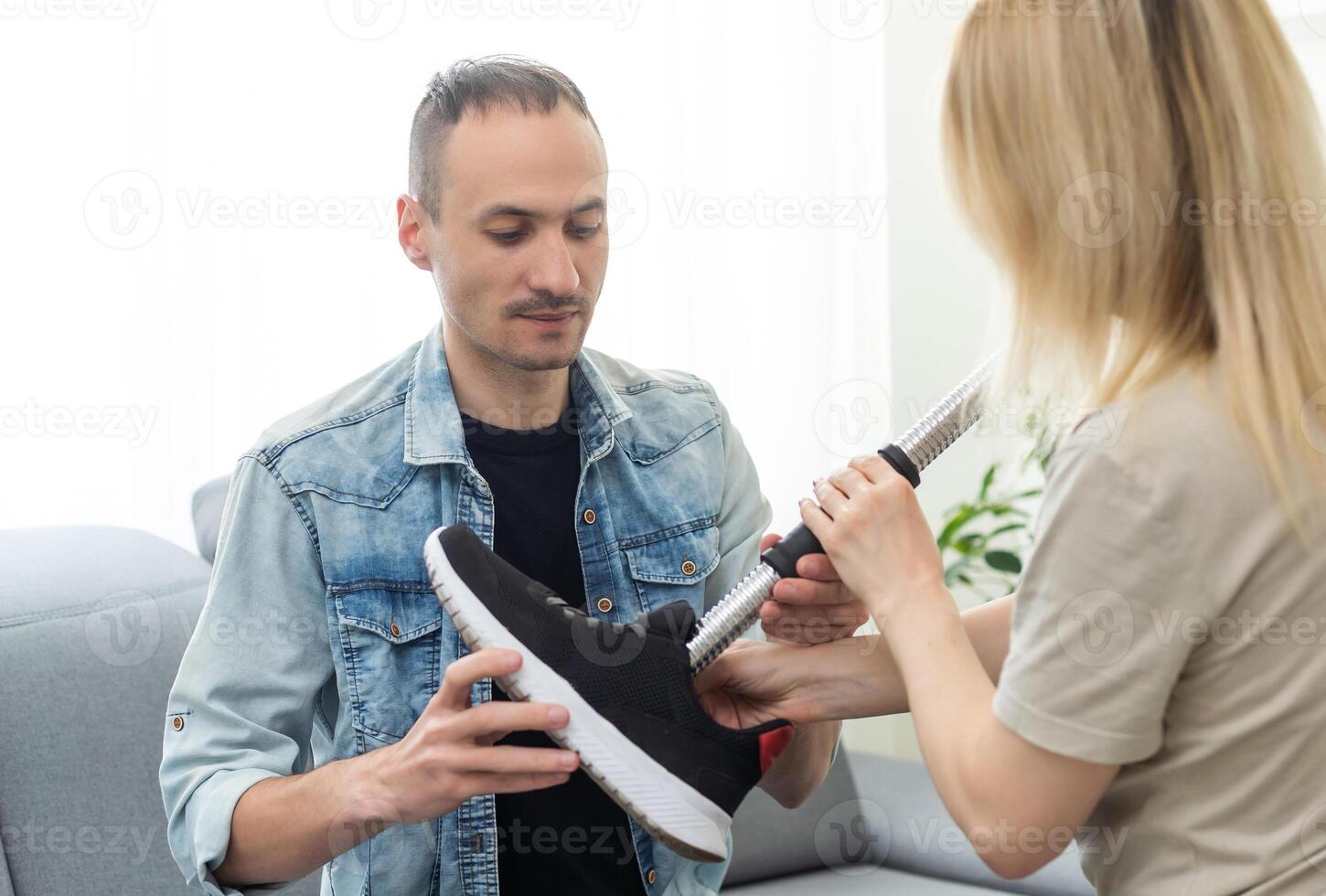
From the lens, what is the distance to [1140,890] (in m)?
0.83

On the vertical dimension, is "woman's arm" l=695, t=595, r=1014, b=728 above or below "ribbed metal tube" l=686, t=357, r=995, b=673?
below

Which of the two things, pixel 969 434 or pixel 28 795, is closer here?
pixel 28 795

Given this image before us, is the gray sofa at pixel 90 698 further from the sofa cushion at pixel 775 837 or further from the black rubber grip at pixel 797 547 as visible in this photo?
the black rubber grip at pixel 797 547

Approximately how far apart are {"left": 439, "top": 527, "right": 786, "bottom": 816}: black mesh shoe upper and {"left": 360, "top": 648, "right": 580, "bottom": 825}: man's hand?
0.15ft

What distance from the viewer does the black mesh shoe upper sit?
3.10 ft

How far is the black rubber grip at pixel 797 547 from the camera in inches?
40.1

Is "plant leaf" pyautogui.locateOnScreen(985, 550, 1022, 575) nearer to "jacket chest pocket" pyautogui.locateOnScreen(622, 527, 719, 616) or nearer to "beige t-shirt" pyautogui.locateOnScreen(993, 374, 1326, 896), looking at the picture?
"jacket chest pocket" pyautogui.locateOnScreen(622, 527, 719, 616)

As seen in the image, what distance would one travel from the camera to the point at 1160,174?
2.69ft

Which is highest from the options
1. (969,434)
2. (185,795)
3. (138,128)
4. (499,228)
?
(138,128)

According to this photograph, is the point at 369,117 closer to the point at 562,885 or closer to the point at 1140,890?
the point at 562,885

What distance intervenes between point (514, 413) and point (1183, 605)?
0.75m

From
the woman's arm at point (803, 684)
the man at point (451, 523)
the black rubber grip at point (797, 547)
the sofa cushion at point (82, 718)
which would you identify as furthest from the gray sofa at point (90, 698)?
the black rubber grip at point (797, 547)

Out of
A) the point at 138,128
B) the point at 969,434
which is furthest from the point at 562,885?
the point at 969,434

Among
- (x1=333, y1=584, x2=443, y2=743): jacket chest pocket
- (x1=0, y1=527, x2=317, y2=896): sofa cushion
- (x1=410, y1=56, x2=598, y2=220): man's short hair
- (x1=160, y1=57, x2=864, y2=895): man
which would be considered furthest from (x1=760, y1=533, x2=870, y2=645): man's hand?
(x1=0, y1=527, x2=317, y2=896): sofa cushion
